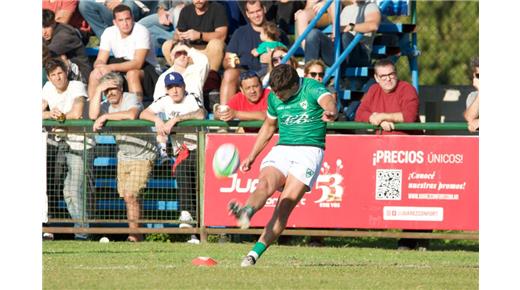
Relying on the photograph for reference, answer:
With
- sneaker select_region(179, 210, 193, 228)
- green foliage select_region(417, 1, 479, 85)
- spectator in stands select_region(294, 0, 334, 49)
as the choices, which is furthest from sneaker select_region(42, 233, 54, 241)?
green foliage select_region(417, 1, 479, 85)

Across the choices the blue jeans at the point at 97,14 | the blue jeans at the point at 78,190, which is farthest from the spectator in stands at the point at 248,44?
the blue jeans at the point at 78,190

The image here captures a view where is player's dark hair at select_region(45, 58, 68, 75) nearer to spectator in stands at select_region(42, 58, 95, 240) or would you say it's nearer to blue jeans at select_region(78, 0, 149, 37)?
spectator in stands at select_region(42, 58, 95, 240)

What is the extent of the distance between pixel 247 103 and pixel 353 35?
8.02ft

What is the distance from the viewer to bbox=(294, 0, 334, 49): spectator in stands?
1994 centimetres

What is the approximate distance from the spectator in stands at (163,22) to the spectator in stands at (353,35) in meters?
2.64

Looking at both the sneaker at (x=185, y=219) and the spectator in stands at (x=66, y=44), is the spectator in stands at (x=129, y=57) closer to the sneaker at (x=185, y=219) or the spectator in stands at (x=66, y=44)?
the spectator in stands at (x=66, y=44)

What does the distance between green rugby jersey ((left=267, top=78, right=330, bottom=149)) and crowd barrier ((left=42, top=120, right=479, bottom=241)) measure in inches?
131

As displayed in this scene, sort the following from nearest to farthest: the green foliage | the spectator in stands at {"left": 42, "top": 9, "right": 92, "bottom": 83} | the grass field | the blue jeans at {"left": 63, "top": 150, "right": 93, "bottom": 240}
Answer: the grass field → the blue jeans at {"left": 63, "top": 150, "right": 93, "bottom": 240} → the spectator in stands at {"left": 42, "top": 9, "right": 92, "bottom": 83} → the green foliage

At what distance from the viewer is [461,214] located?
56.3 ft

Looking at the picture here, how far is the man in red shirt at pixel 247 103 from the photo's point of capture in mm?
17594

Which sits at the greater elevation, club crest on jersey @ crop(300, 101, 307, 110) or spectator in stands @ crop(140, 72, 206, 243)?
club crest on jersey @ crop(300, 101, 307, 110)

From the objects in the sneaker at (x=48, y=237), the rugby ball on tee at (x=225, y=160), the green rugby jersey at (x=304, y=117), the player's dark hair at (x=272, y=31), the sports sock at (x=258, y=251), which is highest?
the player's dark hair at (x=272, y=31)
